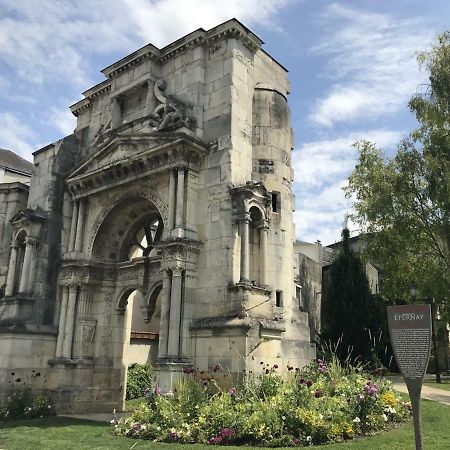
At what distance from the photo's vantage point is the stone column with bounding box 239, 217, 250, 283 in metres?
12.5

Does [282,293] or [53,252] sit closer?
[282,293]

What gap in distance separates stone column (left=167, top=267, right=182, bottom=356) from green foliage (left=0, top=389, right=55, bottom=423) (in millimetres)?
5031

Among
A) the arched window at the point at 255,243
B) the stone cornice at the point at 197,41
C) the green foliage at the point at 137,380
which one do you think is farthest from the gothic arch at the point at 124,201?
the green foliage at the point at 137,380

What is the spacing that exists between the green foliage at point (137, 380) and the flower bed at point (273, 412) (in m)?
8.08

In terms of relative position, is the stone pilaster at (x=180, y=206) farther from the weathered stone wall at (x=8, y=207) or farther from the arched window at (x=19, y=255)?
the weathered stone wall at (x=8, y=207)

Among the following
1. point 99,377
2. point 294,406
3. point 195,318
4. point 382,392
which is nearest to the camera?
point 294,406

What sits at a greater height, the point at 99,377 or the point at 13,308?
the point at 13,308

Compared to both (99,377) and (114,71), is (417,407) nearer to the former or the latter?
(99,377)

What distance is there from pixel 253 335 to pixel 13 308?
870 centimetres

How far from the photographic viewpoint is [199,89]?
48.4ft

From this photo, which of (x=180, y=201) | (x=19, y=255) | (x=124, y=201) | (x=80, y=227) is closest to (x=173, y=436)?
(x=180, y=201)

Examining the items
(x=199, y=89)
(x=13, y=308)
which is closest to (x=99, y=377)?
(x=13, y=308)

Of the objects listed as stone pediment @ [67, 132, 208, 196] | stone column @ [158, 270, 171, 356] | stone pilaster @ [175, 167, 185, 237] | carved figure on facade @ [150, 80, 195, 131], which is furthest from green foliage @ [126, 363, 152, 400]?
carved figure on facade @ [150, 80, 195, 131]

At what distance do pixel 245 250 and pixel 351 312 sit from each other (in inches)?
529
